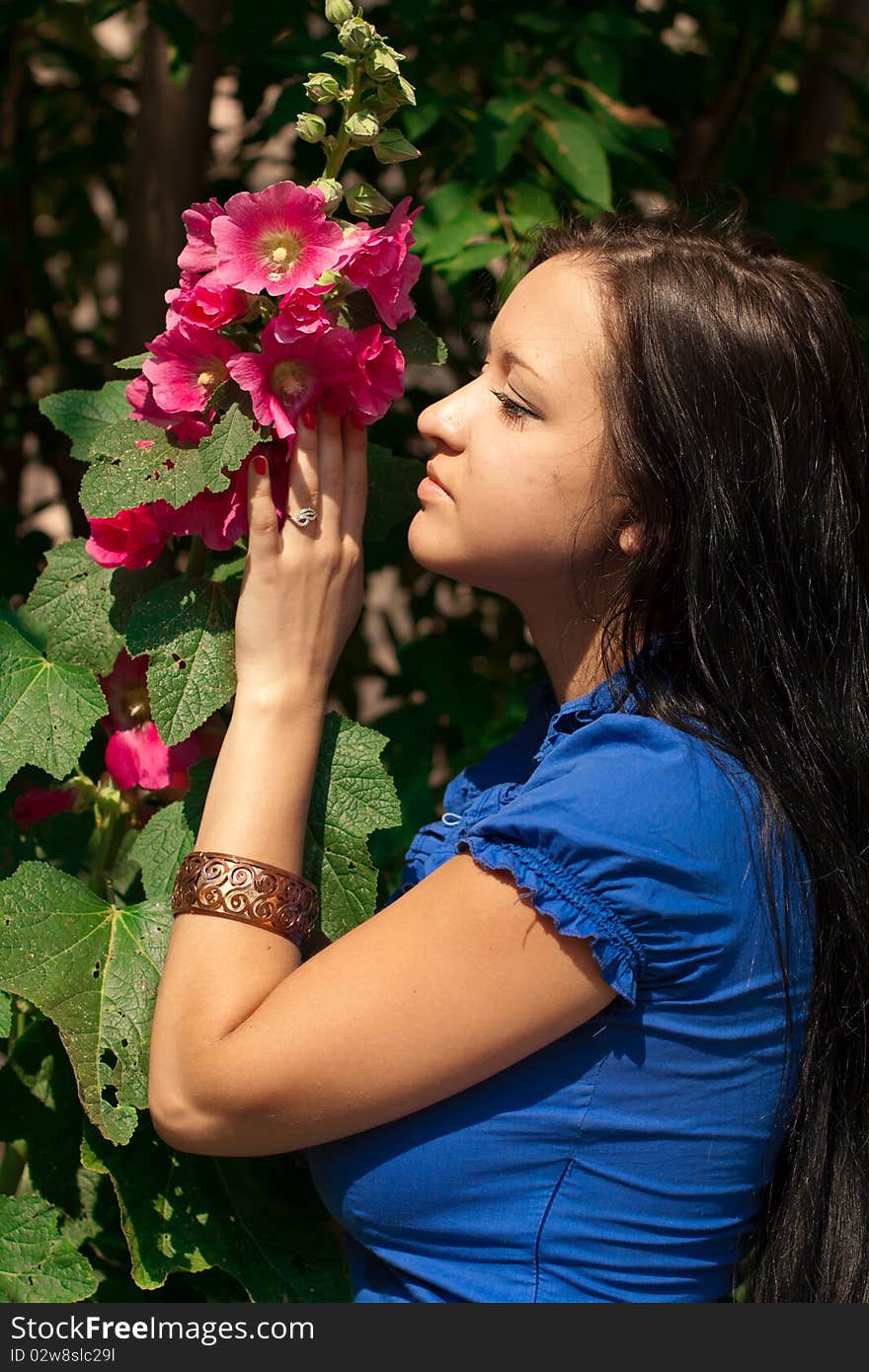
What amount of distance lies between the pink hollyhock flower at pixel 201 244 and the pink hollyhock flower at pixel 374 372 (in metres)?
0.16

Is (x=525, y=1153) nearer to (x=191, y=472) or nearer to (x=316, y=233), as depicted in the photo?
(x=191, y=472)

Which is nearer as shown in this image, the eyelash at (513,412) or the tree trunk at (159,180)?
the eyelash at (513,412)

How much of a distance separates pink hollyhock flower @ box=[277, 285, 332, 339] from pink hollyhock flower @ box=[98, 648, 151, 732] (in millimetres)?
435

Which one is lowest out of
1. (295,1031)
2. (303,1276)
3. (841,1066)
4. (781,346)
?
(303,1276)

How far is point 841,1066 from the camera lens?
4.44ft

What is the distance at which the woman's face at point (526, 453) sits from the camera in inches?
51.2

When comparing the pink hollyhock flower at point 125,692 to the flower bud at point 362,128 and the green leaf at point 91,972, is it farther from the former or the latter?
the flower bud at point 362,128

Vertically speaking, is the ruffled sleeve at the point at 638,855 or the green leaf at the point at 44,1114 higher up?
the ruffled sleeve at the point at 638,855

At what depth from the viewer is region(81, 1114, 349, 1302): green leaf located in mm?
1401

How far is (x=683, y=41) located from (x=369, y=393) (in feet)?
5.86

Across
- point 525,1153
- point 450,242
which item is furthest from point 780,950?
point 450,242

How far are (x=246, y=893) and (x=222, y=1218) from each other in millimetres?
460

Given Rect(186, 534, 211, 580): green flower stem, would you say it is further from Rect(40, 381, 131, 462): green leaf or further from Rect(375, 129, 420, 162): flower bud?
Rect(375, 129, 420, 162): flower bud

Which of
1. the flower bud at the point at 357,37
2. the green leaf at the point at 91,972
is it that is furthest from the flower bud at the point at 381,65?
the green leaf at the point at 91,972
